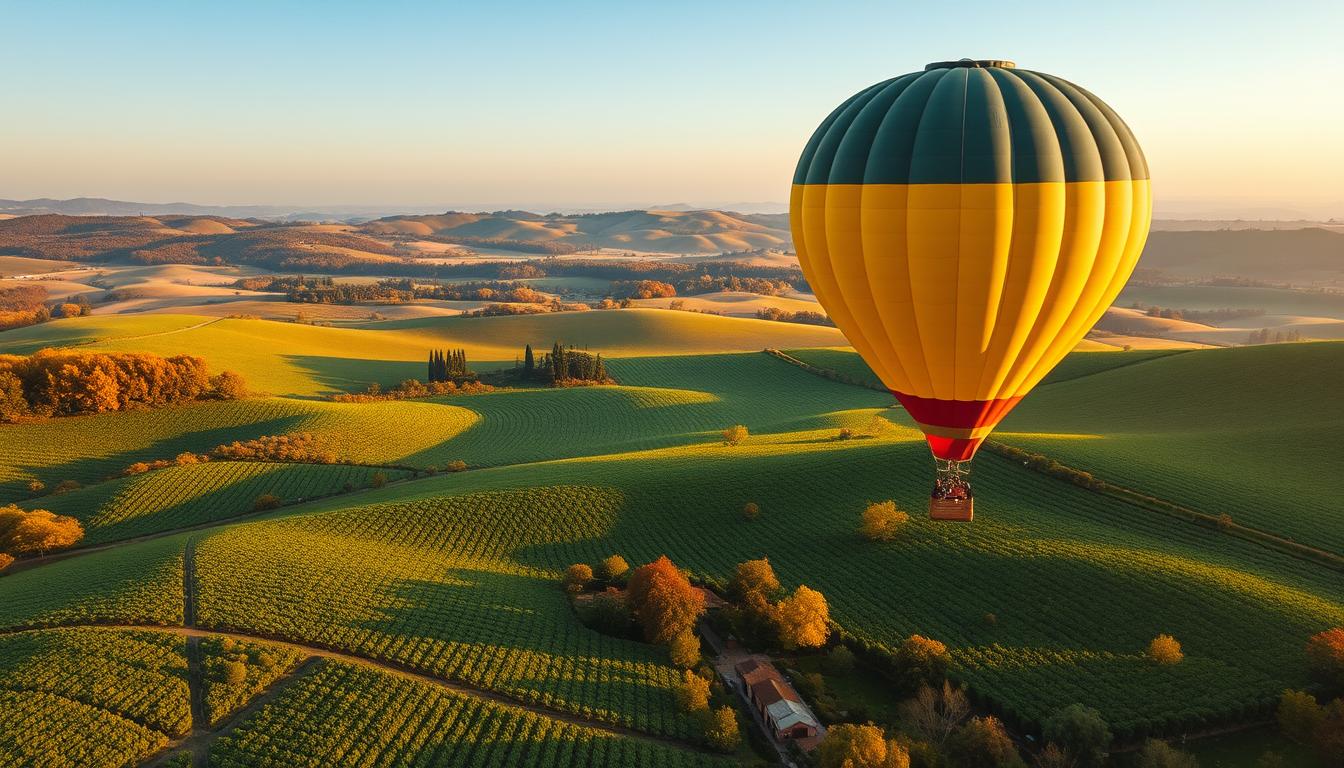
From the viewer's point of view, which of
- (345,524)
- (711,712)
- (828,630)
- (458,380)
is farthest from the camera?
(458,380)

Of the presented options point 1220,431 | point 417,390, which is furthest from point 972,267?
point 417,390

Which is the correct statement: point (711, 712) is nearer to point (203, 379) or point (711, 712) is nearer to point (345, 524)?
point (345, 524)

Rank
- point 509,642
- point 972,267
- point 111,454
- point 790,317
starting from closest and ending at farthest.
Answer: point 972,267 < point 509,642 < point 111,454 < point 790,317

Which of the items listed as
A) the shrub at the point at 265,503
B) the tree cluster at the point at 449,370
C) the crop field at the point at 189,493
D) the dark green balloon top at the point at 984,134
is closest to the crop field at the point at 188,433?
the crop field at the point at 189,493

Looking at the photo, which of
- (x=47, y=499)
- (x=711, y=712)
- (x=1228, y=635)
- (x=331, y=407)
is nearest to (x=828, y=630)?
(x=711, y=712)

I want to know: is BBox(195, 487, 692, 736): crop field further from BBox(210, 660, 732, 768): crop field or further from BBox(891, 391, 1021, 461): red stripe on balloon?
BBox(891, 391, 1021, 461): red stripe on balloon

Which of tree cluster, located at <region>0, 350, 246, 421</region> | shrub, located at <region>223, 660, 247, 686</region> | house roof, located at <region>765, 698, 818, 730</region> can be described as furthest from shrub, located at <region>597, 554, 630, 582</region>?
tree cluster, located at <region>0, 350, 246, 421</region>

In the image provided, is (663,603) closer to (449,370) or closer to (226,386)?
(226,386)
